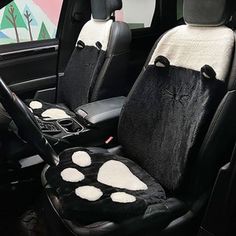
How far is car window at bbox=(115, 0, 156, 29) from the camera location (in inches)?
114

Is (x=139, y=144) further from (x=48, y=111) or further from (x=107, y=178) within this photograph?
(x=48, y=111)

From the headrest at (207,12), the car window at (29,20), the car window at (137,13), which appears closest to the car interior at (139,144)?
the headrest at (207,12)

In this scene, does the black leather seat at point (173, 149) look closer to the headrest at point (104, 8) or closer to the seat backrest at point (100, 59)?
the seat backrest at point (100, 59)

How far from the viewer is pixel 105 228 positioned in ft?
3.80

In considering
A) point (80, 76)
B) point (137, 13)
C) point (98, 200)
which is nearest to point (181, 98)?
point (98, 200)

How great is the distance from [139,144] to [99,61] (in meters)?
0.74

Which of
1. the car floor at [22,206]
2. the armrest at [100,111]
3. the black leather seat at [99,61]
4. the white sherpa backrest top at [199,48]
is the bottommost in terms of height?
the car floor at [22,206]

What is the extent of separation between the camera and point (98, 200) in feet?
3.92

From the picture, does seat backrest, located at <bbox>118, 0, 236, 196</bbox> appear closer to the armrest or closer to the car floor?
the armrest

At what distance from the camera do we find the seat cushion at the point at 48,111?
6.81ft

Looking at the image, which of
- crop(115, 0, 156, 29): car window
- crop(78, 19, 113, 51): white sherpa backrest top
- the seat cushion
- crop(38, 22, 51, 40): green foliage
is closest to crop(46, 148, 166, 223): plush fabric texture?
the seat cushion

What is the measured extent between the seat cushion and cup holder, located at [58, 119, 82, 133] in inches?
3.3

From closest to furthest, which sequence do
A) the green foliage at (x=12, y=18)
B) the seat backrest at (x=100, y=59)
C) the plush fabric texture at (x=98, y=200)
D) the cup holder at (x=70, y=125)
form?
the plush fabric texture at (x=98, y=200) < the cup holder at (x=70, y=125) < the seat backrest at (x=100, y=59) < the green foliage at (x=12, y=18)

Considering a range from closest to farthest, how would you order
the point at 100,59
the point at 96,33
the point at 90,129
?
the point at 90,129, the point at 100,59, the point at 96,33
